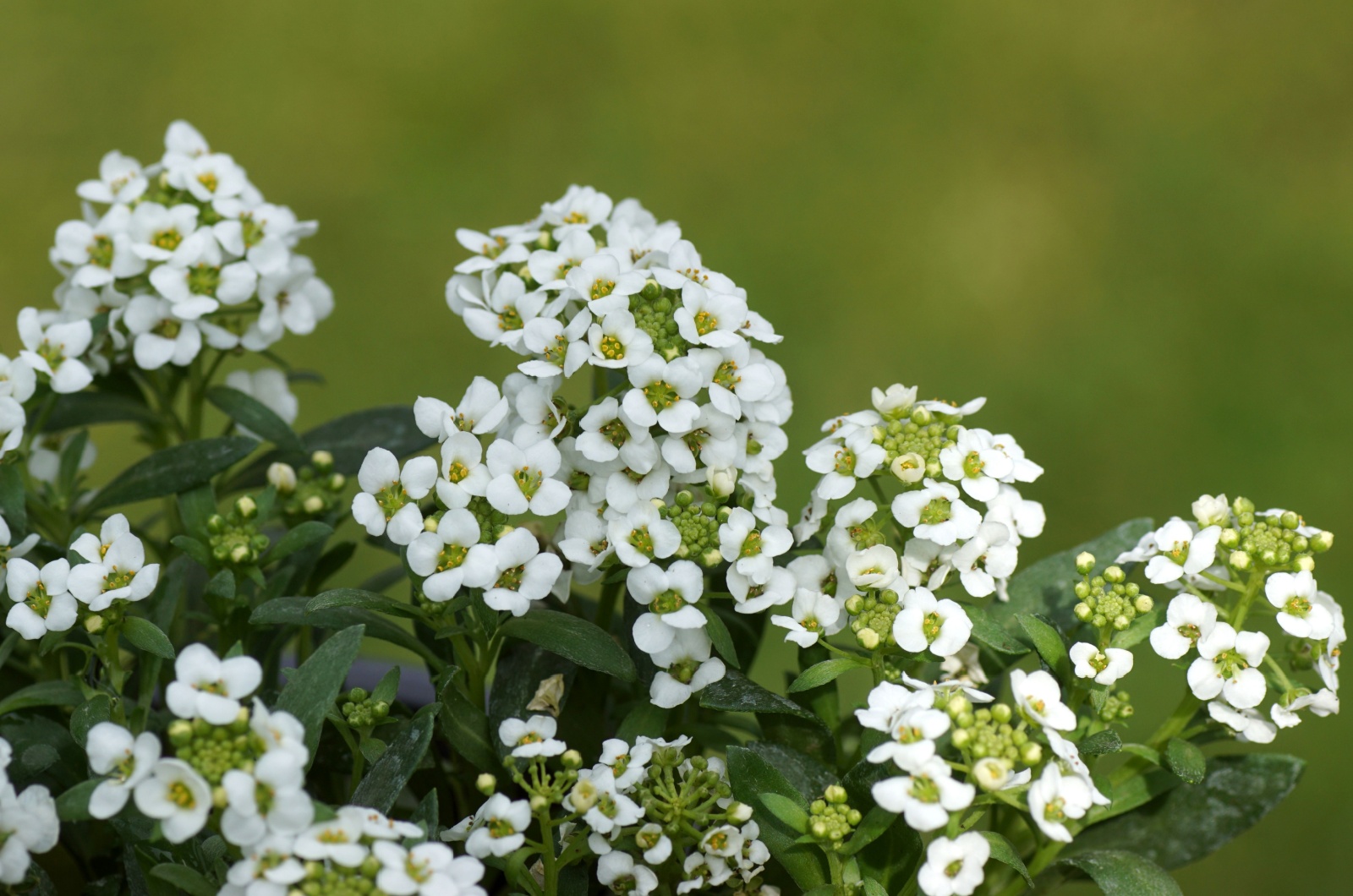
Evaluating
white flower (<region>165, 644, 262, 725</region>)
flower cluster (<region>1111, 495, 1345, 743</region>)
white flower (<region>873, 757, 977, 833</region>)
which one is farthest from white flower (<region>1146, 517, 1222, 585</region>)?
white flower (<region>165, 644, 262, 725</region>)

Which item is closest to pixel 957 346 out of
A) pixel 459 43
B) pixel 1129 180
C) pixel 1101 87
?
pixel 1129 180

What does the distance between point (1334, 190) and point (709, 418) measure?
389 centimetres

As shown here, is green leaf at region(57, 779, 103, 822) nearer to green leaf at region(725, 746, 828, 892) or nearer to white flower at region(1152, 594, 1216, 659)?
green leaf at region(725, 746, 828, 892)

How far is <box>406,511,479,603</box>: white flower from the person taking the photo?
4.46ft

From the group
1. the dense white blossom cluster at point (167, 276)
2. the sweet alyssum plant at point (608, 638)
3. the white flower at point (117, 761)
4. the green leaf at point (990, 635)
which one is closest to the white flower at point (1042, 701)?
the sweet alyssum plant at point (608, 638)

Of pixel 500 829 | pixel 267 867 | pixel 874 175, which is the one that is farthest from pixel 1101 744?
pixel 874 175

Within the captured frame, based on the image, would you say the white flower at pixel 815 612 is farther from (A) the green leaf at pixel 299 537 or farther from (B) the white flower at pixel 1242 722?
(A) the green leaf at pixel 299 537

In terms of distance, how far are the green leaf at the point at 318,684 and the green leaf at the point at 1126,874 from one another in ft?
2.86

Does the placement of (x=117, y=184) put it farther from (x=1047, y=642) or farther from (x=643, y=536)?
(x=1047, y=642)

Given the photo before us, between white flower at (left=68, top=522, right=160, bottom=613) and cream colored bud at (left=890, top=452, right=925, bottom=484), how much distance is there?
826 mm

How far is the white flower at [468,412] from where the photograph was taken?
4.88 feet

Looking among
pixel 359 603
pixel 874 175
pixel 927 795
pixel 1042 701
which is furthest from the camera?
pixel 874 175

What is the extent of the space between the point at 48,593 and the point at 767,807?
0.83 m

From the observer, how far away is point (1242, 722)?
1.45m
